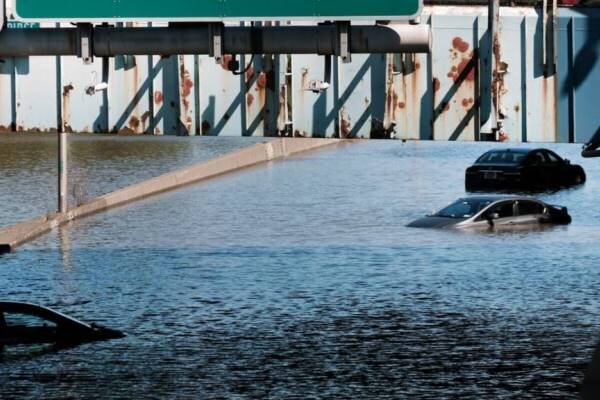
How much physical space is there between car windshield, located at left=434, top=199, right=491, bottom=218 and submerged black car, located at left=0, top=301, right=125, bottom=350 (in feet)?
82.3

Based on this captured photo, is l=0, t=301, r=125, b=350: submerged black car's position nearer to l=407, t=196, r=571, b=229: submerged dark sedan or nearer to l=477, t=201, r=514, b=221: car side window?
l=407, t=196, r=571, b=229: submerged dark sedan

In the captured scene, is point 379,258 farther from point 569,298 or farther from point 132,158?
point 132,158

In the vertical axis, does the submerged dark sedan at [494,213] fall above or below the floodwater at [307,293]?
above

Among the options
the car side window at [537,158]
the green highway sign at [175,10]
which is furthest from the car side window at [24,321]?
the car side window at [537,158]

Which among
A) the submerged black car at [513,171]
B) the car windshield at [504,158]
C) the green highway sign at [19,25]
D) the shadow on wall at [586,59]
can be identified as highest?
the green highway sign at [19,25]

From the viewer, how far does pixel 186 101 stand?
2803 cm

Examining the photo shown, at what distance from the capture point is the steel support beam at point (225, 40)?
2439 cm

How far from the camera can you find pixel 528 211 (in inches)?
2849

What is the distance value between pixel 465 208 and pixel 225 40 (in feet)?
155

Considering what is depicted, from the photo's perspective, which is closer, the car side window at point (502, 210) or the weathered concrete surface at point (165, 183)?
the weathered concrete surface at point (165, 183)

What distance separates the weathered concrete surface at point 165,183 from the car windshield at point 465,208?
15269 mm

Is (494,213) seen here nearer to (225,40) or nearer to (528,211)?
(528,211)

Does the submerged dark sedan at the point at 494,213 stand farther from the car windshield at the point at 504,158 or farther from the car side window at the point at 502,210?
the car windshield at the point at 504,158

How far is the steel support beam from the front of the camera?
960 inches
